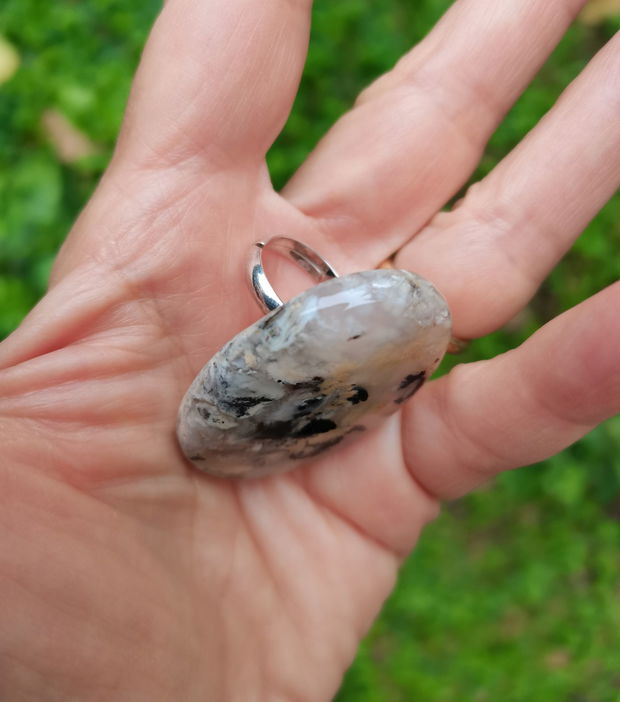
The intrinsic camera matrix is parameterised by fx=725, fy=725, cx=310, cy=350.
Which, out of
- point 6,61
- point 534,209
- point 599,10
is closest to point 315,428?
point 534,209

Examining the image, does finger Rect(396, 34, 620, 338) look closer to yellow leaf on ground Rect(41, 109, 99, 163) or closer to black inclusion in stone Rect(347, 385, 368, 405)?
black inclusion in stone Rect(347, 385, 368, 405)

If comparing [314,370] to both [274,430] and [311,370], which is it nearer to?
[311,370]

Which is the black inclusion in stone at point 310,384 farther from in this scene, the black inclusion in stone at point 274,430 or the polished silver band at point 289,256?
the polished silver band at point 289,256

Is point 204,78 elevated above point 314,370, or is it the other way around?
point 204,78

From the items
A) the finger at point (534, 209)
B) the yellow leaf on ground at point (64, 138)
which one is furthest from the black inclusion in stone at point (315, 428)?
the yellow leaf on ground at point (64, 138)

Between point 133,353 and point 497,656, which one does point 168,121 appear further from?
point 497,656

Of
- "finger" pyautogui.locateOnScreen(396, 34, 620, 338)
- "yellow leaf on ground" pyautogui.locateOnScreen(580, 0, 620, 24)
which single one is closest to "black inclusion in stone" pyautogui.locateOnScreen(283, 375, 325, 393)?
"finger" pyautogui.locateOnScreen(396, 34, 620, 338)
